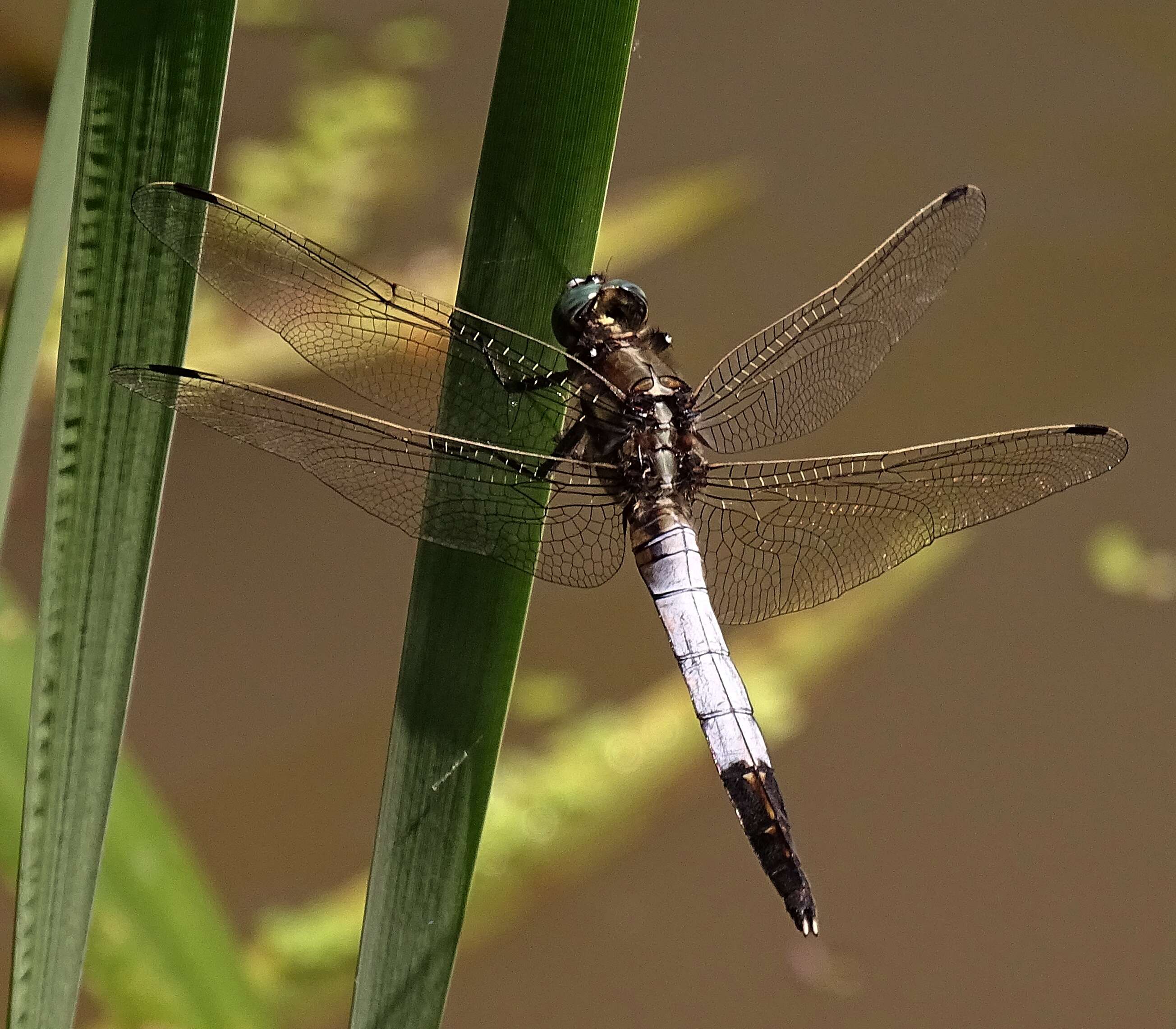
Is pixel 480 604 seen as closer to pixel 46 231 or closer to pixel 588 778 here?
pixel 46 231

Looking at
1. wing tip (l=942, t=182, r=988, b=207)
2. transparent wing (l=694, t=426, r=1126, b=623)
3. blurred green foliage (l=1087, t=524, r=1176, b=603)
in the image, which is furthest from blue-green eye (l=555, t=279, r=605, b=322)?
blurred green foliage (l=1087, t=524, r=1176, b=603)

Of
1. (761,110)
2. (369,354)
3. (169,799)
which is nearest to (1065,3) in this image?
(761,110)

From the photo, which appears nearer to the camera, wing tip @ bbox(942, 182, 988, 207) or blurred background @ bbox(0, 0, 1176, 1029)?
wing tip @ bbox(942, 182, 988, 207)

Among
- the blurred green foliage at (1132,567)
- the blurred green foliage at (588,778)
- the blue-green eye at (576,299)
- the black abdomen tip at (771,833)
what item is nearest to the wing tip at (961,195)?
the blue-green eye at (576,299)

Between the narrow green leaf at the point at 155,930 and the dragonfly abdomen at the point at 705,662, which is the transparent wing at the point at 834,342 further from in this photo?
the narrow green leaf at the point at 155,930

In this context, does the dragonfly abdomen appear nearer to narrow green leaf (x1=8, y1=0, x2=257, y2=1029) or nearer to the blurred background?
narrow green leaf (x1=8, y1=0, x2=257, y2=1029)

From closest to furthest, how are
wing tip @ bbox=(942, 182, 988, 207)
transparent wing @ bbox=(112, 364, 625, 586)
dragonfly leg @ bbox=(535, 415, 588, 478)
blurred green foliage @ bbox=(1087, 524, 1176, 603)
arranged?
transparent wing @ bbox=(112, 364, 625, 586)
dragonfly leg @ bbox=(535, 415, 588, 478)
wing tip @ bbox=(942, 182, 988, 207)
blurred green foliage @ bbox=(1087, 524, 1176, 603)

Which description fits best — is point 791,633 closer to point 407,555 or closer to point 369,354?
point 407,555
